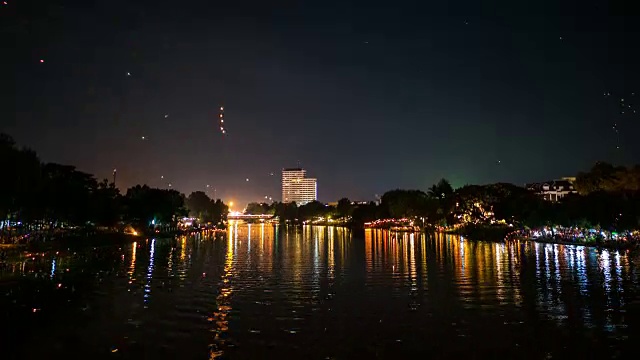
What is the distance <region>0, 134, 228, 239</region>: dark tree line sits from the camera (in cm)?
4981

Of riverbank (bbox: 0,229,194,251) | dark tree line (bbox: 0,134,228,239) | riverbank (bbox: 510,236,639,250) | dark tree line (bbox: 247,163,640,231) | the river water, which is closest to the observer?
the river water

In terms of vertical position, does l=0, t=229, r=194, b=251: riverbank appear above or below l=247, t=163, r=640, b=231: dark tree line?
below

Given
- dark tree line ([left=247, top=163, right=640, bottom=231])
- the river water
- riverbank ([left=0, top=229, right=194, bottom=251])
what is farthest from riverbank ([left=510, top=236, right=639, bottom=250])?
riverbank ([left=0, top=229, right=194, bottom=251])

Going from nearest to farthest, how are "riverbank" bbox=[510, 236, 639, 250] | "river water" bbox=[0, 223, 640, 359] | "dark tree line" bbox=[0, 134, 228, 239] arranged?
"river water" bbox=[0, 223, 640, 359]
"dark tree line" bbox=[0, 134, 228, 239]
"riverbank" bbox=[510, 236, 639, 250]

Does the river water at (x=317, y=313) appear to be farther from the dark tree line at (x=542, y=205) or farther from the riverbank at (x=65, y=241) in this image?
the dark tree line at (x=542, y=205)

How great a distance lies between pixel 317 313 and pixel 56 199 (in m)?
58.2

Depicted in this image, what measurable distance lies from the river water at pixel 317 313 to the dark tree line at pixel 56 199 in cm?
1448

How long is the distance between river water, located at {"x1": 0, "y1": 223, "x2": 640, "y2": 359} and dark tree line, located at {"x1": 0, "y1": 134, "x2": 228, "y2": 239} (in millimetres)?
14481

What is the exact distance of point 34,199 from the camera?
59688 mm

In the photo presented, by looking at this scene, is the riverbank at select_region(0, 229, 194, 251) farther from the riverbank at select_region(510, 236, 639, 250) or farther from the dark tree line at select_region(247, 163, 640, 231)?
the dark tree line at select_region(247, 163, 640, 231)

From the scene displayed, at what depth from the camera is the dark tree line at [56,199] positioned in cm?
4981

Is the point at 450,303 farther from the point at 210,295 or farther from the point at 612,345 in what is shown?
the point at 210,295

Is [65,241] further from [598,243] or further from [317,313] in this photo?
[598,243]

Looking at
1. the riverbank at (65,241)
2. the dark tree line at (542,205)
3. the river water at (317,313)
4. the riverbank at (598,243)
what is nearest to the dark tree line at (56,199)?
the riverbank at (65,241)
